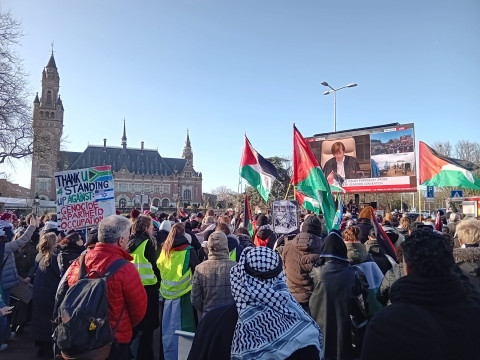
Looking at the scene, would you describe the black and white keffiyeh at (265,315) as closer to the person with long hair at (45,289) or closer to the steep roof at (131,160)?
the person with long hair at (45,289)

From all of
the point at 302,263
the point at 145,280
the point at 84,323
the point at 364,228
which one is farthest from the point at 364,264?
the point at 84,323

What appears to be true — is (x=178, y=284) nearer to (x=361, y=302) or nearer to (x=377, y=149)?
(x=361, y=302)

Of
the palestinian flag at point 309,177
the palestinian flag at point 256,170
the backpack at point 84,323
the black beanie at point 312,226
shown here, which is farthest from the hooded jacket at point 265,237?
the backpack at point 84,323

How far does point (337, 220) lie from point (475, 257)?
13.9 ft

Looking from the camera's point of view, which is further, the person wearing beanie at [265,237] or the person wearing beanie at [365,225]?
the person wearing beanie at [265,237]

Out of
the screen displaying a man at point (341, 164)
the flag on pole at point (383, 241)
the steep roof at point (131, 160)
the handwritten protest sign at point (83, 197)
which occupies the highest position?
the steep roof at point (131, 160)

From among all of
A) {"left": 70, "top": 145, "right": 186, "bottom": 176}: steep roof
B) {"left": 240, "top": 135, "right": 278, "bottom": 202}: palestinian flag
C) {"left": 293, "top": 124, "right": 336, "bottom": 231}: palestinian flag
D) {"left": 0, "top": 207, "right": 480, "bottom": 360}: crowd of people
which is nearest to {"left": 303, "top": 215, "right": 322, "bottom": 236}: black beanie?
{"left": 0, "top": 207, "right": 480, "bottom": 360}: crowd of people

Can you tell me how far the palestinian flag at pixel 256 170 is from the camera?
9117mm

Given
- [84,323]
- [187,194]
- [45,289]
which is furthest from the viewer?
[187,194]

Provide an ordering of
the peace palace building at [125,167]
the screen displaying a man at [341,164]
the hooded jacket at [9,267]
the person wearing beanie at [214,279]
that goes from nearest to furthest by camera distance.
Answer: the person wearing beanie at [214,279] → the hooded jacket at [9,267] → the screen displaying a man at [341,164] → the peace palace building at [125,167]

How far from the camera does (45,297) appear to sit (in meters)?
5.52

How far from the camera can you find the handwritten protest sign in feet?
20.6

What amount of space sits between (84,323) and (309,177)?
5764 mm

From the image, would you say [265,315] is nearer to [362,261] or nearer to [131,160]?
[362,261]
